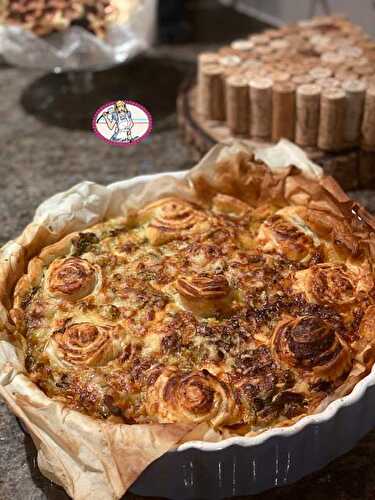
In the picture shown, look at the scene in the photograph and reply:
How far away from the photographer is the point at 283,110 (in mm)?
1928

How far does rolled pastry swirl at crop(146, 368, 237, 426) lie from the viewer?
1126mm

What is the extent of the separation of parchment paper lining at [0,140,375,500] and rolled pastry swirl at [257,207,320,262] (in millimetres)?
55

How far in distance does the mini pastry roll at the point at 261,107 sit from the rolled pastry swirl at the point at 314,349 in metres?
0.89

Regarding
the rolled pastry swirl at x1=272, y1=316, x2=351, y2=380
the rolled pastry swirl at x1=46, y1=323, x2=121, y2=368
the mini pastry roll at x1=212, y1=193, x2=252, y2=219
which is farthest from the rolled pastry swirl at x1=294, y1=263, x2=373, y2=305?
the rolled pastry swirl at x1=46, y1=323, x2=121, y2=368

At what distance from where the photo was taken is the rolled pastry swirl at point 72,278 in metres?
1.36

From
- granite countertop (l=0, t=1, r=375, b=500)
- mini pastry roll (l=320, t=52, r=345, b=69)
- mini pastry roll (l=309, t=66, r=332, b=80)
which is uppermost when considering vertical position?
mini pastry roll (l=309, t=66, r=332, b=80)

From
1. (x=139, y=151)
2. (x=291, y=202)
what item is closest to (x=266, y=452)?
(x=291, y=202)

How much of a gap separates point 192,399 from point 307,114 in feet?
3.37

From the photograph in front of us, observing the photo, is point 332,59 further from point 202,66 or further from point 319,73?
point 202,66

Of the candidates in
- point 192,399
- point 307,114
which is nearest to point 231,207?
point 307,114

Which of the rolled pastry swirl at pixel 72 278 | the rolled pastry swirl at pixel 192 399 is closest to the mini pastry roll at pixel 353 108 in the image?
the rolled pastry swirl at pixel 72 278

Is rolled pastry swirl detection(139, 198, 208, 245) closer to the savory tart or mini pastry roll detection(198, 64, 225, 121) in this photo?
the savory tart

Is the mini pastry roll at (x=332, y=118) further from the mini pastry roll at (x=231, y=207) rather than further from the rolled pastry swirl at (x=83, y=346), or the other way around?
the rolled pastry swirl at (x=83, y=346)

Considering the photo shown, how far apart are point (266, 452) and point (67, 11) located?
1603 millimetres
